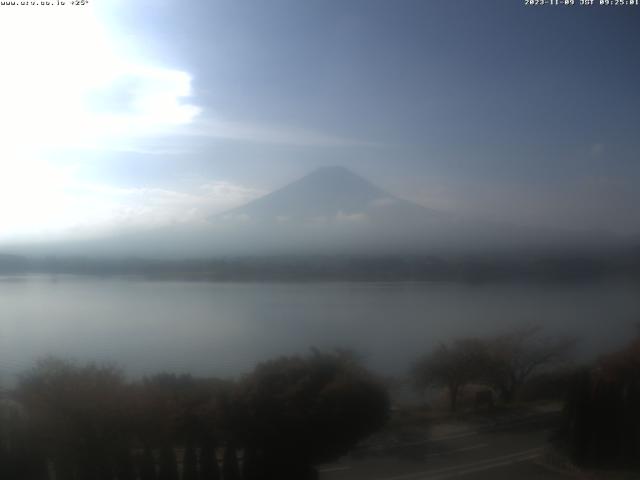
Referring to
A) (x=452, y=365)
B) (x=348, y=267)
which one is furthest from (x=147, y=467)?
(x=452, y=365)

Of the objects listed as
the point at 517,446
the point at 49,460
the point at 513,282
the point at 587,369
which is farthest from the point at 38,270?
the point at 587,369

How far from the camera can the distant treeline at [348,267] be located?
2.51m

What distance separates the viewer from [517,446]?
2.72 m

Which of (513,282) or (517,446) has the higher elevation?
(513,282)

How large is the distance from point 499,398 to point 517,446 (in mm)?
267

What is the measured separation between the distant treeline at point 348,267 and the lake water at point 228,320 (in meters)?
0.05

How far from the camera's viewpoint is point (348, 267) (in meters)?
2.55

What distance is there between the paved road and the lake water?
449mm

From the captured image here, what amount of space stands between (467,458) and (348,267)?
1.15 metres

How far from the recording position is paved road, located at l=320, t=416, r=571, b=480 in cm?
250

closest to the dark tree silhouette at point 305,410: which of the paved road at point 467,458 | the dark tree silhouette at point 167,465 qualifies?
the paved road at point 467,458

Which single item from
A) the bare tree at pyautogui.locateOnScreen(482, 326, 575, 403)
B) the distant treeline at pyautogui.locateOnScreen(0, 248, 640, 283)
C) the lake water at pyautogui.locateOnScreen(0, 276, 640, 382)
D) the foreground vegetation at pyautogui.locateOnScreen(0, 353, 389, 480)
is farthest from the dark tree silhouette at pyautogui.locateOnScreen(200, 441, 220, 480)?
the bare tree at pyautogui.locateOnScreen(482, 326, 575, 403)

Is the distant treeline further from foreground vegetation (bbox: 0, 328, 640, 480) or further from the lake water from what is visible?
foreground vegetation (bbox: 0, 328, 640, 480)

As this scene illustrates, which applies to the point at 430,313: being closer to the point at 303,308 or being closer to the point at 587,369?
the point at 303,308
